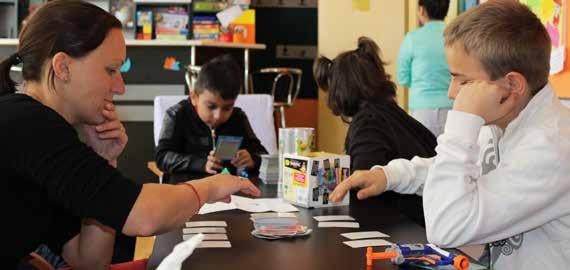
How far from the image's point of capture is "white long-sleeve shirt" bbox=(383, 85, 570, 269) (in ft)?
4.33

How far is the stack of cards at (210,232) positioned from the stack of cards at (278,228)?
7cm

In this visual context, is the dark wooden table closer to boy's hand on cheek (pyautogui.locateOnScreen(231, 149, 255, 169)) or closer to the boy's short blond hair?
the boy's short blond hair

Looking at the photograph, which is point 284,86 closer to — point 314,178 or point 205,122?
point 205,122

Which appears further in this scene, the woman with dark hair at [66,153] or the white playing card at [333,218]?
the white playing card at [333,218]

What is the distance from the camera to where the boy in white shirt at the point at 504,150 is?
4.34 ft

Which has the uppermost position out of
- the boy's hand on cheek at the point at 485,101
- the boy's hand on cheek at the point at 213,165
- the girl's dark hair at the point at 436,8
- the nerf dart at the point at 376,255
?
the girl's dark hair at the point at 436,8

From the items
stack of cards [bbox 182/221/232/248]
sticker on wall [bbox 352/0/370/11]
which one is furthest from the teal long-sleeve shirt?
stack of cards [bbox 182/221/232/248]

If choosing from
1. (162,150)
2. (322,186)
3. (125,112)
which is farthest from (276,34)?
(322,186)

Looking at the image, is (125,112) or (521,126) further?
(125,112)

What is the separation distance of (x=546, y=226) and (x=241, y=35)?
5.81 meters

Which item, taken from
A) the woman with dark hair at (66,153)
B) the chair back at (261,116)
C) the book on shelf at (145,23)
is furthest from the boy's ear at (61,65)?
the book on shelf at (145,23)

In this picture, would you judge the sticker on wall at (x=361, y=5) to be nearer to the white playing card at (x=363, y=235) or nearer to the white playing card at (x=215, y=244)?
the white playing card at (x=363, y=235)

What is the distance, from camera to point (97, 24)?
145cm

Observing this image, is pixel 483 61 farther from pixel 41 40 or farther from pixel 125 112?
pixel 125 112
